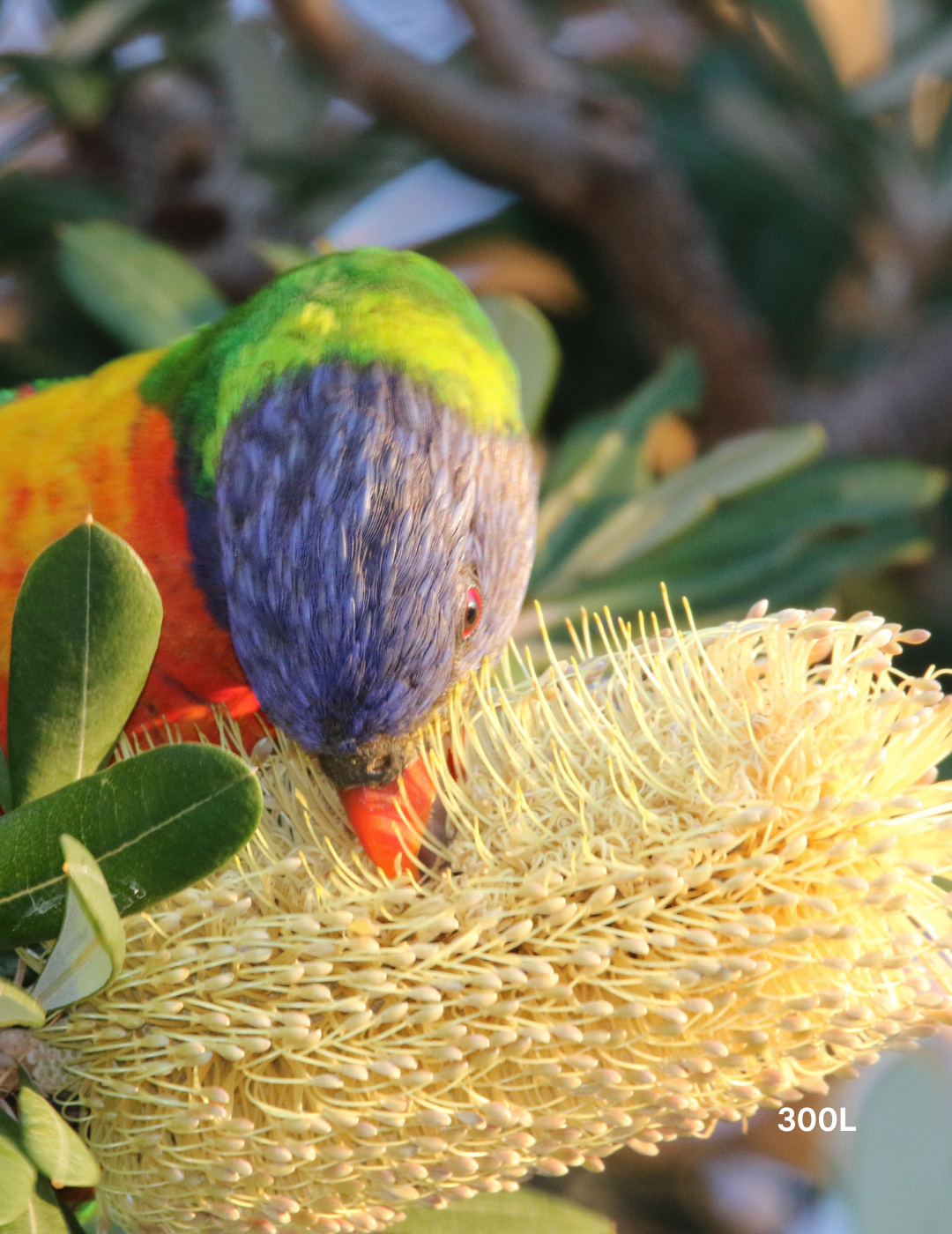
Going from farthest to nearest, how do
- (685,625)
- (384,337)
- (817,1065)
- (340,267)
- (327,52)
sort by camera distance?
(327,52), (685,625), (340,267), (384,337), (817,1065)

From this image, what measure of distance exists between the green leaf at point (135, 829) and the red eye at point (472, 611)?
517 mm

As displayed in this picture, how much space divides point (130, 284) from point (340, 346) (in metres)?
0.70

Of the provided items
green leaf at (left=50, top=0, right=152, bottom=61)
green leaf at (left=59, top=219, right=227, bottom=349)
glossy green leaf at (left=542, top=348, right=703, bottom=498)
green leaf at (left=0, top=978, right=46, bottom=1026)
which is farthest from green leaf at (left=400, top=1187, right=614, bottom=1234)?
green leaf at (left=50, top=0, right=152, bottom=61)

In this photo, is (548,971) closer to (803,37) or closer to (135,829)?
(135,829)

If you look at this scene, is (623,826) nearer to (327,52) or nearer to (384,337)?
(384,337)

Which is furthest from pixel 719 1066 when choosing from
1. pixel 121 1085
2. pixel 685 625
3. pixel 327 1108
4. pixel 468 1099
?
pixel 685 625

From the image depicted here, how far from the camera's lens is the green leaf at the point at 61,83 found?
2062mm

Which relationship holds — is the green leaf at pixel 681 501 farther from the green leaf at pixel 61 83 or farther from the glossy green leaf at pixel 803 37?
the green leaf at pixel 61 83

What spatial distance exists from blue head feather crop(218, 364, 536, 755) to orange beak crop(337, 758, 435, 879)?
5cm

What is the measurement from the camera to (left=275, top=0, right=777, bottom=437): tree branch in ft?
8.29

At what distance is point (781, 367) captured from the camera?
2834 millimetres

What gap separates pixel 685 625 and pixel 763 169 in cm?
135

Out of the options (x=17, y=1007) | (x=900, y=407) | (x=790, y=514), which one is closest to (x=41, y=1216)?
(x=17, y=1007)

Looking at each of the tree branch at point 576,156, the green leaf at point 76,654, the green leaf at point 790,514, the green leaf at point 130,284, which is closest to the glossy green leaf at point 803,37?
the tree branch at point 576,156
